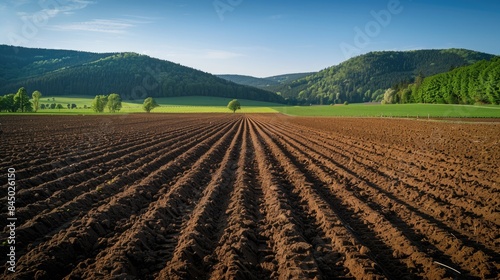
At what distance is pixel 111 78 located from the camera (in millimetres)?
146500

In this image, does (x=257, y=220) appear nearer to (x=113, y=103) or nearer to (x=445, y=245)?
(x=445, y=245)

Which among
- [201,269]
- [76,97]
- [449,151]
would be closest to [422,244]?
[201,269]

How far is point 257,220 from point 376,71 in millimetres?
186402

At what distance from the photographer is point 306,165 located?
1480cm

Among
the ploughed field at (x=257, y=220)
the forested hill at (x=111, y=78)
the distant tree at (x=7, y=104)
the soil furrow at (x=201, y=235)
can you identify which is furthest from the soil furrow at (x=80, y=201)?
the forested hill at (x=111, y=78)

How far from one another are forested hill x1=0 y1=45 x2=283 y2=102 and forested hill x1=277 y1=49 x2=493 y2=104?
91.9ft

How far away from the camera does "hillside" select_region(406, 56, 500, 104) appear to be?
65438mm

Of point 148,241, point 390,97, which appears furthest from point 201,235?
point 390,97

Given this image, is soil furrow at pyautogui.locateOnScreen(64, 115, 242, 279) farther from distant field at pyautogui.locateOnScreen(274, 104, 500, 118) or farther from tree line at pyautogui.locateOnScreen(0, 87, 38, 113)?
tree line at pyautogui.locateOnScreen(0, 87, 38, 113)

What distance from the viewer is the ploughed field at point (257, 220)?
214 inches

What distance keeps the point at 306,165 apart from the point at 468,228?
8.08 m

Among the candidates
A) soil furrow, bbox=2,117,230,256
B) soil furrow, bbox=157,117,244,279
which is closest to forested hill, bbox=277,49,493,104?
soil furrow, bbox=2,117,230,256

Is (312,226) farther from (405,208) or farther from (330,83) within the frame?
(330,83)

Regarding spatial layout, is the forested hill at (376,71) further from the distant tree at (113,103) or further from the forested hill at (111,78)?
the distant tree at (113,103)
